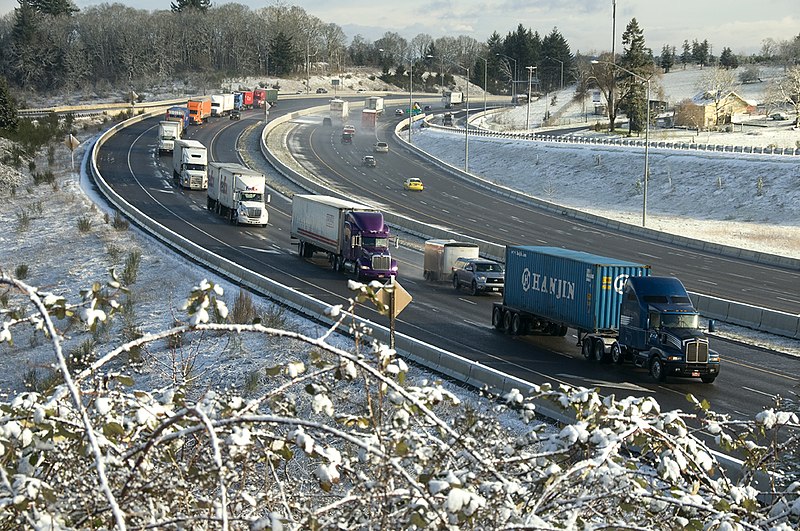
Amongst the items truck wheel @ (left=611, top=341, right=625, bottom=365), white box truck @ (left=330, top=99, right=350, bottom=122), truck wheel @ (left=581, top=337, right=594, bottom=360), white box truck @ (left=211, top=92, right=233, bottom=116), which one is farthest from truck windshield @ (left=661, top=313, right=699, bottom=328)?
white box truck @ (left=330, top=99, right=350, bottom=122)

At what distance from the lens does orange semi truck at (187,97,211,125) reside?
4911 inches

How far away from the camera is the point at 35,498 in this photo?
6.61 metres

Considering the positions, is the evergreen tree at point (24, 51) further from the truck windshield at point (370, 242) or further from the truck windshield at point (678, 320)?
the truck windshield at point (678, 320)

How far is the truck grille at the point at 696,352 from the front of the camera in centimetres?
2917

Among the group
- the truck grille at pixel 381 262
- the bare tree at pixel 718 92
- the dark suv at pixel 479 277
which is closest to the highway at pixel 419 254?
the dark suv at pixel 479 277

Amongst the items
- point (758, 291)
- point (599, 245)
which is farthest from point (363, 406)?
point (599, 245)

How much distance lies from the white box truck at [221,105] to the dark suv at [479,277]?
306 ft

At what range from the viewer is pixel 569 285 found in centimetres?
3447

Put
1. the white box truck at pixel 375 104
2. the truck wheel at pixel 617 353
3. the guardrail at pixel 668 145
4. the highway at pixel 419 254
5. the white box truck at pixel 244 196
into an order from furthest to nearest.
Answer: the white box truck at pixel 375 104 → the guardrail at pixel 668 145 → the white box truck at pixel 244 196 → the truck wheel at pixel 617 353 → the highway at pixel 419 254

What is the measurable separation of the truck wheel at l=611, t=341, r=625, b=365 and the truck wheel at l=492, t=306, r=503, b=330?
631 cm

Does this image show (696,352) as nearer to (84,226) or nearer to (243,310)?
(243,310)

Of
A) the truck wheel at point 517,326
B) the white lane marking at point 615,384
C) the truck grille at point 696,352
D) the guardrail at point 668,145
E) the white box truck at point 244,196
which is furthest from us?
the guardrail at point 668,145

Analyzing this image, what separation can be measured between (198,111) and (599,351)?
332 feet

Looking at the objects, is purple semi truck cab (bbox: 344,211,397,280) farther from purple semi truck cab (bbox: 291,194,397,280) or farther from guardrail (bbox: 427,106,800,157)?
guardrail (bbox: 427,106,800,157)
